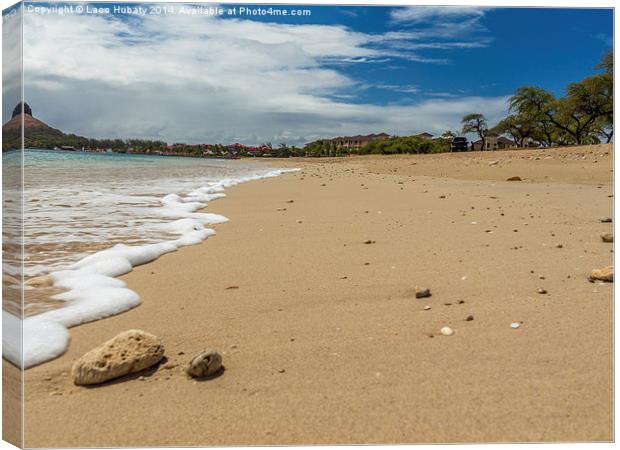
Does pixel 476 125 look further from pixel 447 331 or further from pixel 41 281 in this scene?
Answer: pixel 41 281

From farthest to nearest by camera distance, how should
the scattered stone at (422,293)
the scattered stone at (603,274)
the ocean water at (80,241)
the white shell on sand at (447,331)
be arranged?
the scattered stone at (422,293), the scattered stone at (603,274), the white shell on sand at (447,331), the ocean water at (80,241)

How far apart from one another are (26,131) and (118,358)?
85 cm

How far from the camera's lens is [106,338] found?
199cm

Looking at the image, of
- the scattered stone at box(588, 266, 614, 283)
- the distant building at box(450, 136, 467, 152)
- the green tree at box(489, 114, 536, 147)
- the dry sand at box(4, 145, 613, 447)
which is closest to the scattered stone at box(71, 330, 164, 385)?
the dry sand at box(4, 145, 613, 447)

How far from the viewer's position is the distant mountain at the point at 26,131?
1.75 m

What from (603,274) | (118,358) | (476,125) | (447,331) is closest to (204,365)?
(118,358)

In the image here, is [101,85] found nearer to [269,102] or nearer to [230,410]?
[269,102]

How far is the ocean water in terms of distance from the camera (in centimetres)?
190

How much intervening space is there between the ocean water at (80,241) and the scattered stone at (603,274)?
2256mm

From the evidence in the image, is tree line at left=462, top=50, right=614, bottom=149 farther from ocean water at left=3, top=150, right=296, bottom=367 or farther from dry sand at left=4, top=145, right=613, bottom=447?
ocean water at left=3, top=150, right=296, bottom=367

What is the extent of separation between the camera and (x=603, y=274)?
251 cm

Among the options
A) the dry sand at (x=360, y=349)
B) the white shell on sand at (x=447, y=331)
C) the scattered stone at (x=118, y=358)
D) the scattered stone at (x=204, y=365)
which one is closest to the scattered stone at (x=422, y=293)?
the dry sand at (x=360, y=349)

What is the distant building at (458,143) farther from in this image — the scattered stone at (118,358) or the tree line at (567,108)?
the scattered stone at (118,358)

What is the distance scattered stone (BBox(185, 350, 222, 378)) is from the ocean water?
1.70 feet
